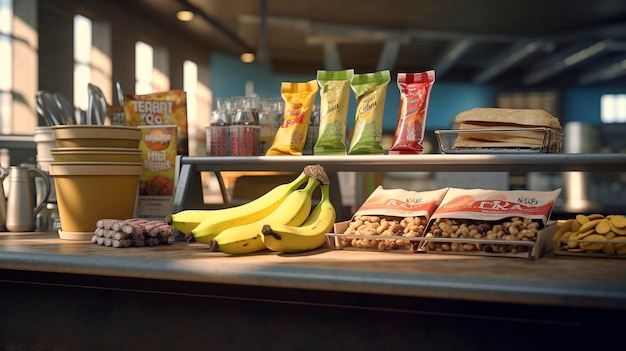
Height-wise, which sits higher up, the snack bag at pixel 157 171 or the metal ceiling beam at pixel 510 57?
the metal ceiling beam at pixel 510 57

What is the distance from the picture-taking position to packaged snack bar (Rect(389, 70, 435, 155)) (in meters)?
1.83

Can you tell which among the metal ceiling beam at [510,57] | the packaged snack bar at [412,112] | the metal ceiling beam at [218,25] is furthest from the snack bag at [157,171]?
the metal ceiling beam at [510,57]

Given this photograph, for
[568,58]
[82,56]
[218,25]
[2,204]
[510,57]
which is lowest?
[2,204]

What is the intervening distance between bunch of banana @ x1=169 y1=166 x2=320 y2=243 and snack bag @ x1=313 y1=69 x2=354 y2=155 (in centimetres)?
12

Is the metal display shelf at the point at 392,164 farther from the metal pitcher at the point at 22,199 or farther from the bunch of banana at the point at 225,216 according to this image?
the metal pitcher at the point at 22,199

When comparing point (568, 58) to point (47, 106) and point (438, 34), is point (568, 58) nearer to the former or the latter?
point (438, 34)

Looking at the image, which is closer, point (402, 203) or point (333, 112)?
point (402, 203)

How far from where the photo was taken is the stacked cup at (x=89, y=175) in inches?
74.6

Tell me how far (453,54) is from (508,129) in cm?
1060

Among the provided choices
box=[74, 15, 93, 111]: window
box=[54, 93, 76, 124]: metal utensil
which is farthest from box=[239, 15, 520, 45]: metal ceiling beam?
box=[54, 93, 76, 124]: metal utensil

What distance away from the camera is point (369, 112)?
1904mm

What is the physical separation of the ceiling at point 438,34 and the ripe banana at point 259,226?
6130mm

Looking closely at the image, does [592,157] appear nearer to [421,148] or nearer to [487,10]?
[421,148]

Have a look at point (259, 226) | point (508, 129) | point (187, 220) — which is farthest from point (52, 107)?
point (508, 129)
